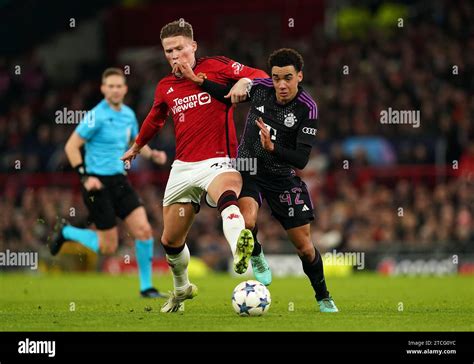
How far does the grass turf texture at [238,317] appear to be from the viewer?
902cm

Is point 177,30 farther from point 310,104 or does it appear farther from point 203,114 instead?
point 310,104

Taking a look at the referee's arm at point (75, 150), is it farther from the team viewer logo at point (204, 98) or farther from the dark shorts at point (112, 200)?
the team viewer logo at point (204, 98)

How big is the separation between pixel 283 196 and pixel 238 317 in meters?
1.24

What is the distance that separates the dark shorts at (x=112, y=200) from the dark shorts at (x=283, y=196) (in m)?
3.74

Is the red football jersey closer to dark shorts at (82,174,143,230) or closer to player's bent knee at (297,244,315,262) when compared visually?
player's bent knee at (297,244,315,262)

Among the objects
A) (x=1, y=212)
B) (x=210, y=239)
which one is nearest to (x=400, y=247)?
(x=210, y=239)

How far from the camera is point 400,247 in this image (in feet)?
67.9

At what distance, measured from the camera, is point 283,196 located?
10180 mm

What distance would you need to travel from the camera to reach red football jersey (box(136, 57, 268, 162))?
999cm

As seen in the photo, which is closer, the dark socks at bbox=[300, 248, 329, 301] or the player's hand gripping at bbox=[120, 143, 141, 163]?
the dark socks at bbox=[300, 248, 329, 301]

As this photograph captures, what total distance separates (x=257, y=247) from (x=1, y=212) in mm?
13886

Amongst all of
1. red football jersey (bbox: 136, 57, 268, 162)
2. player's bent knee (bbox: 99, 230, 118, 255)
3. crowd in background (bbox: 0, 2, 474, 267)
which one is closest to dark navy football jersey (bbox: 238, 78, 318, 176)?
red football jersey (bbox: 136, 57, 268, 162)

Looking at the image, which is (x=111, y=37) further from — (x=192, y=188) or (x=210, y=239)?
(x=192, y=188)

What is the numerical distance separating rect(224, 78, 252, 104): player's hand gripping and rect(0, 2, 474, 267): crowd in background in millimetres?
10153
